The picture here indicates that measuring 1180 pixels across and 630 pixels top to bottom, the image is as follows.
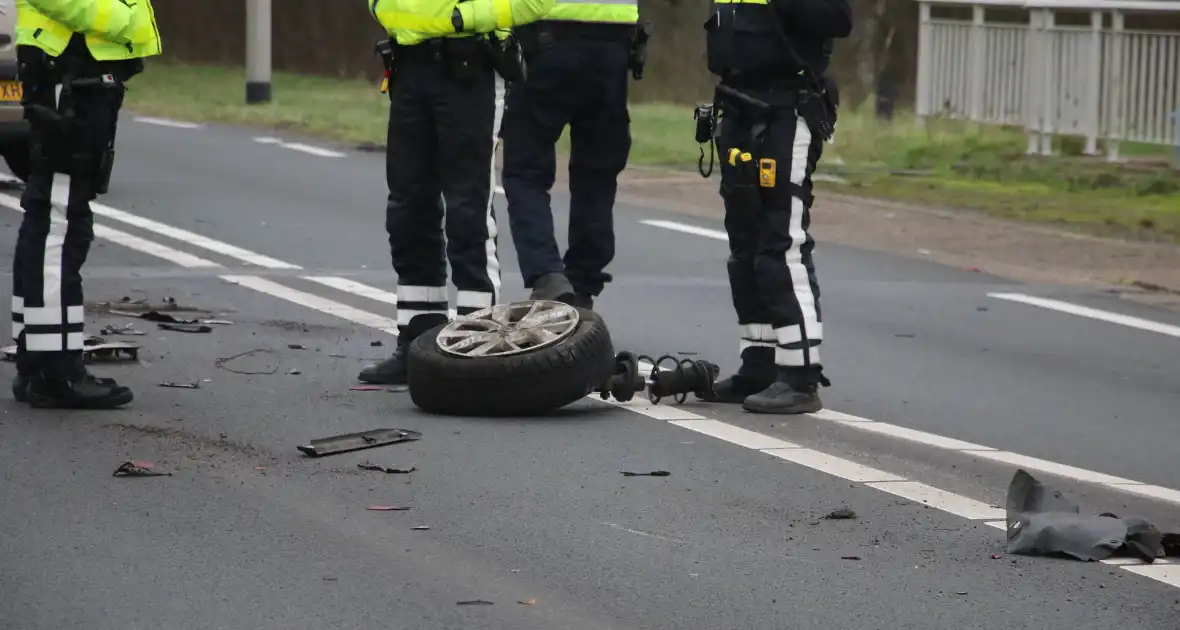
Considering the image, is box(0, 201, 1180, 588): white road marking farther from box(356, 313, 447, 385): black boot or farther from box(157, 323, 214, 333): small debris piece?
box(157, 323, 214, 333): small debris piece

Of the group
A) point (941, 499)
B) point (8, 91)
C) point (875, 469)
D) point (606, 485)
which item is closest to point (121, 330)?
point (606, 485)

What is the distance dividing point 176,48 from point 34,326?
28682 mm

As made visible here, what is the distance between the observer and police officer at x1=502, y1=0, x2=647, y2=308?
29.3 ft

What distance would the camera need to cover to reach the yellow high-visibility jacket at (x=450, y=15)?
806 centimetres

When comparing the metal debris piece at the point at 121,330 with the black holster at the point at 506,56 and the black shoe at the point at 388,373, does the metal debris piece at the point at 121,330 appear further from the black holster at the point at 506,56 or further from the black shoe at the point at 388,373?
the black holster at the point at 506,56

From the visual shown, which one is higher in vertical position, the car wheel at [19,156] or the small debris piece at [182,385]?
the car wheel at [19,156]

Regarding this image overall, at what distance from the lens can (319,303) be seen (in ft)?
34.8

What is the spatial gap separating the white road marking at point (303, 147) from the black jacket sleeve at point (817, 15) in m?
11.4

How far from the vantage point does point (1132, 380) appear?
30.4ft

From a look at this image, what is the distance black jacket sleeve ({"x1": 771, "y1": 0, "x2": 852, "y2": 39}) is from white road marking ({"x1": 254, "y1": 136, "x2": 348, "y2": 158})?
11404 millimetres

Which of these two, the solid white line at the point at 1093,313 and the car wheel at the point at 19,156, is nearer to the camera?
the solid white line at the point at 1093,313

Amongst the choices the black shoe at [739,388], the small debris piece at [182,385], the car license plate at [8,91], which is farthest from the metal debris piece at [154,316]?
the car license plate at [8,91]

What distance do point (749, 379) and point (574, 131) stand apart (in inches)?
62.6

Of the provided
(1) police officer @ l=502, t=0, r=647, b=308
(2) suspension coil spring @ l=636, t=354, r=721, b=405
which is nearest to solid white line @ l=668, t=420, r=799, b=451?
(2) suspension coil spring @ l=636, t=354, r=721, b=405
